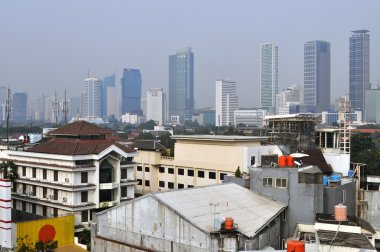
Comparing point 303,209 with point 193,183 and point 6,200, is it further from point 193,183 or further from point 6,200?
point 193,183

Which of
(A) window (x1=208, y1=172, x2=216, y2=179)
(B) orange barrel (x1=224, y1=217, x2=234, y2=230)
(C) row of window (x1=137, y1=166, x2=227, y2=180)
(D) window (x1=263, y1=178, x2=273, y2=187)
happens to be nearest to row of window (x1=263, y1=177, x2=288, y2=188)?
(D) window (x1=263, y1=178, x2=273, y2=187)

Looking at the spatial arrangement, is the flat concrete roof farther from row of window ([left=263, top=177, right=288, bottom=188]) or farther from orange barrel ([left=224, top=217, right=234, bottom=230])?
orange barrel ([left=224, top=217, right=234, bottom=230])

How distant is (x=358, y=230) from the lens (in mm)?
19484

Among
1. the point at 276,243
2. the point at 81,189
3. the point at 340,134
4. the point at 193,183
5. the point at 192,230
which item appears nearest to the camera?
the point at 192,230

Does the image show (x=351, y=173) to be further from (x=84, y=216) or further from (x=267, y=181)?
(x=84, y=216)

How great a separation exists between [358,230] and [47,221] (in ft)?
57.9

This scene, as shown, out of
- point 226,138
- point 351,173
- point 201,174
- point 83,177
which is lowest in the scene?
point 201,174

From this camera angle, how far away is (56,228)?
28.0 meters

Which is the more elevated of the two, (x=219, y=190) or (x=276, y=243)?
(x=219, y=190)

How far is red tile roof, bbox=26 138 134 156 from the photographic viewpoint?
32.4 metres

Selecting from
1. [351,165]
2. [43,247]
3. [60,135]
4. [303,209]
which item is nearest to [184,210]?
[303,209]

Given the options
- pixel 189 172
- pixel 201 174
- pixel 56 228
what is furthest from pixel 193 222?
pixel 189 172

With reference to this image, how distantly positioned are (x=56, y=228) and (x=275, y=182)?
13701 millimetres

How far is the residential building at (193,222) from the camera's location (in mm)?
18188
